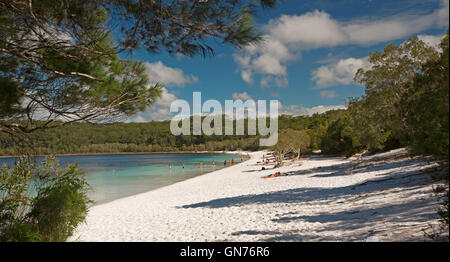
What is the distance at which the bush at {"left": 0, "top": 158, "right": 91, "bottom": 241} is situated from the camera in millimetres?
5172

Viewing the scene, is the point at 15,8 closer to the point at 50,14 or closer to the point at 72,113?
the point at 50,14

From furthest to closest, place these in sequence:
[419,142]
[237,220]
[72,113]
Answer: [237,220], [72,113], [419,142]

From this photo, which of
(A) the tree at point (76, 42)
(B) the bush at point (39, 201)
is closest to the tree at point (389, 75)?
(A) the tree at point (76, 42)

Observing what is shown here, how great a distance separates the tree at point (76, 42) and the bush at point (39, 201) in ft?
3.26

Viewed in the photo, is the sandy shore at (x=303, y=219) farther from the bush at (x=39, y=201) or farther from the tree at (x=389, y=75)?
the tree at (x=389, y=75)

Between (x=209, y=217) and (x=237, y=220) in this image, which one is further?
(x=209, y=217)

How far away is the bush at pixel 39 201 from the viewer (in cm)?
517

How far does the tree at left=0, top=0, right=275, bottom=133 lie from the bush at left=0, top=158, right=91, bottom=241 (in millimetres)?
993

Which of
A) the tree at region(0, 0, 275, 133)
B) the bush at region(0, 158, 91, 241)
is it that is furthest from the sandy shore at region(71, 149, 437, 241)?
the tree at region(0, 0, 275, 133)

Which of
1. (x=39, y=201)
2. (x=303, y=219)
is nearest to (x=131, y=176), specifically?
(x=39, y=201)

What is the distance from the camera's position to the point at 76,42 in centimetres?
482
